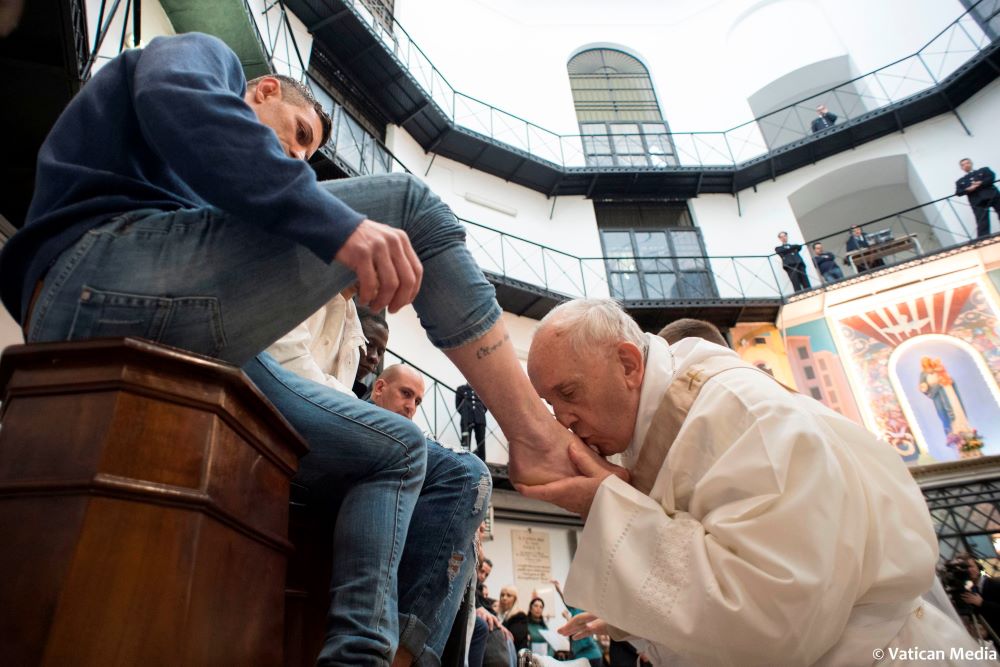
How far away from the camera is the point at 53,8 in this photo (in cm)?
270

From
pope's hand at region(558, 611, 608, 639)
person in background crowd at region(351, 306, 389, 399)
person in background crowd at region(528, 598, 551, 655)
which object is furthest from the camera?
person in background crowd at region(528, 598, 551, 655)

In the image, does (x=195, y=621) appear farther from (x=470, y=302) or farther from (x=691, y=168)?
(x=691, y=168)

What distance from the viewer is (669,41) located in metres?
16.3

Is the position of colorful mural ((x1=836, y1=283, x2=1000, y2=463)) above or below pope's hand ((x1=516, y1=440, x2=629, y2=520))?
above

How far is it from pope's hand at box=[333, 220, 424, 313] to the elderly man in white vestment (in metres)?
0.71

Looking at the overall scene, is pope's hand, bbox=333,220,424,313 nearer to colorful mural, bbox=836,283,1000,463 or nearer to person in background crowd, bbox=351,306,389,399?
person in background crowd, bbox=351,306,389,399

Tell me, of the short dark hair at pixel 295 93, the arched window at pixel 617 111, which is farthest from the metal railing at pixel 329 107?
the short dark hair at pixel 295 93

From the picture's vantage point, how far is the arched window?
14523mm

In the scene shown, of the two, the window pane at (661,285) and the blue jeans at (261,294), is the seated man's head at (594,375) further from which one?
the window pane at (661,285)

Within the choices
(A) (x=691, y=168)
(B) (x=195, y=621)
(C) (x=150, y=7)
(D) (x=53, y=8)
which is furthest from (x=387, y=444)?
(A) (x=691, y=168)

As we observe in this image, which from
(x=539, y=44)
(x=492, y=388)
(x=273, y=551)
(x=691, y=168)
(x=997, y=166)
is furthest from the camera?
(x=539, y=44)

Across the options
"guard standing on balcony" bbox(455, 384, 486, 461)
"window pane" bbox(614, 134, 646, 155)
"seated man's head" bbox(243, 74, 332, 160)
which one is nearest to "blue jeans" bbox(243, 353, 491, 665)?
"seated man's head" bbox(243, 74, 332, 160)

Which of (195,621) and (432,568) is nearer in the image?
(195,621)

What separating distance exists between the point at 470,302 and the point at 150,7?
6705 millimetres
